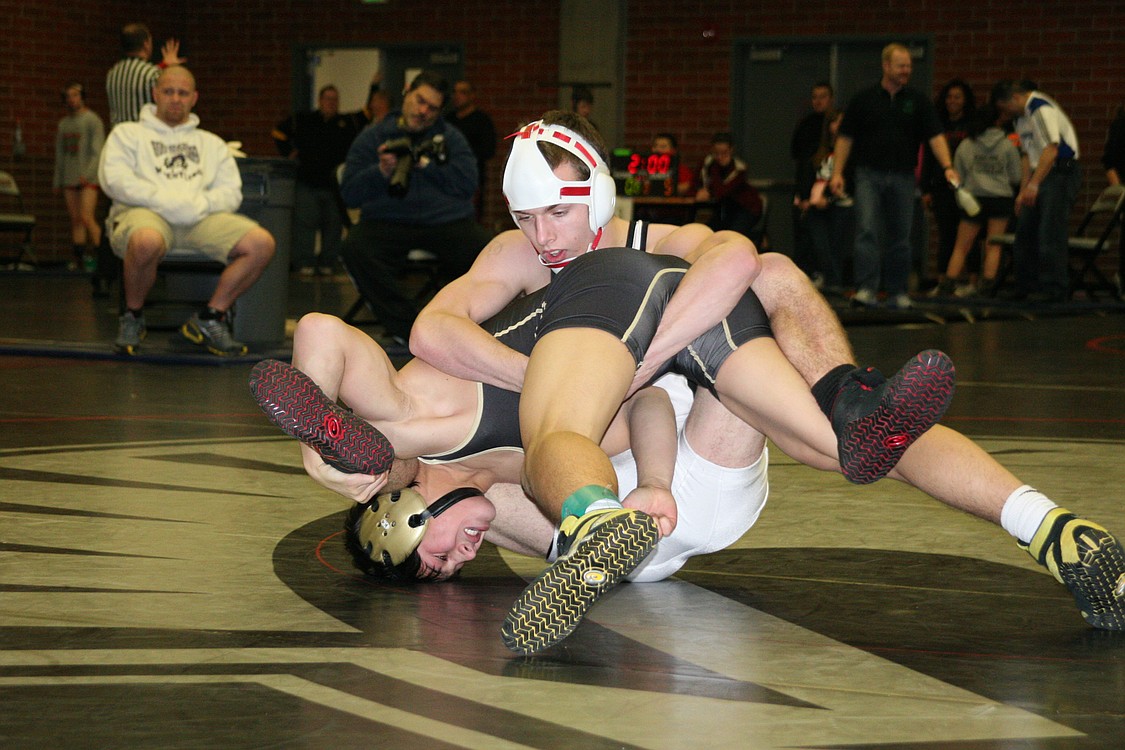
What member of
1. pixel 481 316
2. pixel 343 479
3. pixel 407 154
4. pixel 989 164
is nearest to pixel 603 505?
pixel 343 479

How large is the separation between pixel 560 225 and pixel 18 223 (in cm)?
1164

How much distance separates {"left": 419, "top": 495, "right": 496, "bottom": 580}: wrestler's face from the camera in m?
4.66

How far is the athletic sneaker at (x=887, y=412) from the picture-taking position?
2.47 meters

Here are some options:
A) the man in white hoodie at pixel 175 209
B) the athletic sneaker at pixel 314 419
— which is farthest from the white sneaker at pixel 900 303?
the athletic sneaker at pixel 314 419

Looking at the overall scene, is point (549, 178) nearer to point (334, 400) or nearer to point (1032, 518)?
point (334, 400)

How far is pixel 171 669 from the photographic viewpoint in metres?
2.28

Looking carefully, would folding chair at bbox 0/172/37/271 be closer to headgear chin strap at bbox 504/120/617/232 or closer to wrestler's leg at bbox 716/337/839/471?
→ headgear chin strap at bbox 504/120/617/232

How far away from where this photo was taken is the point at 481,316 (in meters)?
3.13

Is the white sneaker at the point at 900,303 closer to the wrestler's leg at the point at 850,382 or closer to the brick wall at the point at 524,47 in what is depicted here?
the brick wall at the point at 524,47

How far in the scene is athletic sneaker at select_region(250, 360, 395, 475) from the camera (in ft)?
8.23

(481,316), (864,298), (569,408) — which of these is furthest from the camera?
(864,298)

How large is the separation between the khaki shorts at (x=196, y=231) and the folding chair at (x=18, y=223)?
23.4ft

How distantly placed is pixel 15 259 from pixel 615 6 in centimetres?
604

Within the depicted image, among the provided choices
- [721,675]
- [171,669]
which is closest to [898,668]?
[721,675]
